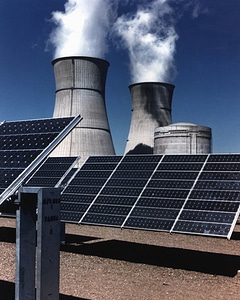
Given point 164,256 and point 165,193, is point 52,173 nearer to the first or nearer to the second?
point 165,193

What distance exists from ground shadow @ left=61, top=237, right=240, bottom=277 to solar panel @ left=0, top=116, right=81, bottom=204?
3.73m

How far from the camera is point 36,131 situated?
1534 cm

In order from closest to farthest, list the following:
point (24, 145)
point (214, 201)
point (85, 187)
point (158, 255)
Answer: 1. point (214, 201)
2. point (158, 255)
3. point (24, 145)
4. point (85, 187)

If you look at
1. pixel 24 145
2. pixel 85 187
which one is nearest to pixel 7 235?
pixel 85 187

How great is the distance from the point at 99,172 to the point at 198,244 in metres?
4.98

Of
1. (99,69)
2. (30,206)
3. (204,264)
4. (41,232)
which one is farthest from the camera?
(99,69)

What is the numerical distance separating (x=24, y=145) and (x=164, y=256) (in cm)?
633

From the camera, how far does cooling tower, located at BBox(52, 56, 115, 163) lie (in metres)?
33.6

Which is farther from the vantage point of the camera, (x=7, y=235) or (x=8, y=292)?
(x=7, y=235)

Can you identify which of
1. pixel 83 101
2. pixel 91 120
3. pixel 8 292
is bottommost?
pixel 8 292

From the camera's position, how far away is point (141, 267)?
11609mm

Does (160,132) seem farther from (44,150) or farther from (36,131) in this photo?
(44,150)

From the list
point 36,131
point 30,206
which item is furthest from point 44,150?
point 30,206

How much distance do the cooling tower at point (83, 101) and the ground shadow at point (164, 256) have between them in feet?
64.2
